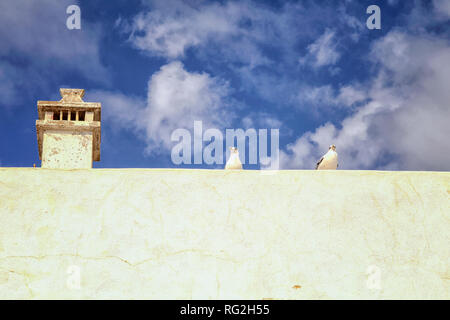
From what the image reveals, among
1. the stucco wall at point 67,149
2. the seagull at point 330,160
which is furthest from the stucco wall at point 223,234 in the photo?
the stucco wall at point 67,149

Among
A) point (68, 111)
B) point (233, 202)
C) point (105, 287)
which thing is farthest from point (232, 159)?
point (68, 111)

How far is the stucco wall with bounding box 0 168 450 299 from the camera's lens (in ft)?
10.8

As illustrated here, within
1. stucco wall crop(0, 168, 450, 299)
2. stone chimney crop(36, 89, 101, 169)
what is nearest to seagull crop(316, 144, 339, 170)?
stucco wall crop(0, 168, 450, 299)

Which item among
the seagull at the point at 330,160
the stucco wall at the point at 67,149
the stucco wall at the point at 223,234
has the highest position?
the stucco wall at the point at 67,149

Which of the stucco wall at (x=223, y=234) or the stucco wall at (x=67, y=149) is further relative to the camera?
the stucco wall at (x=67, y=149)

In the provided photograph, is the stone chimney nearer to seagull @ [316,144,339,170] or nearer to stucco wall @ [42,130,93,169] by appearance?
stucco wall @ [42,130,93,169]

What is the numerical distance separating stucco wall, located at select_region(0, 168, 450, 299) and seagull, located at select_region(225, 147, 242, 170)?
167cm

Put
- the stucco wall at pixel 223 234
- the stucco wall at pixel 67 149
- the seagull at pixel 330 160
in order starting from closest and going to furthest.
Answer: the stucco wall at pixel 223 234 → the seagull at pixel 330 160 → the stucco wall at pixel 67 149

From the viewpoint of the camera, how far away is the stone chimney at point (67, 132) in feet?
22.2

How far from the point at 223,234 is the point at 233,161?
81.9 inches

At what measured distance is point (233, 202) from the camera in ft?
A: 12.0

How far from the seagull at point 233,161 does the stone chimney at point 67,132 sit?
248 centimetres

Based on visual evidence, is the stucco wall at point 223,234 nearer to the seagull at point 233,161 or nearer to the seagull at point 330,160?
the seagull at point 330,160

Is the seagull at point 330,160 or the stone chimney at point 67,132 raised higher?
the stone chimney at point 67,132
